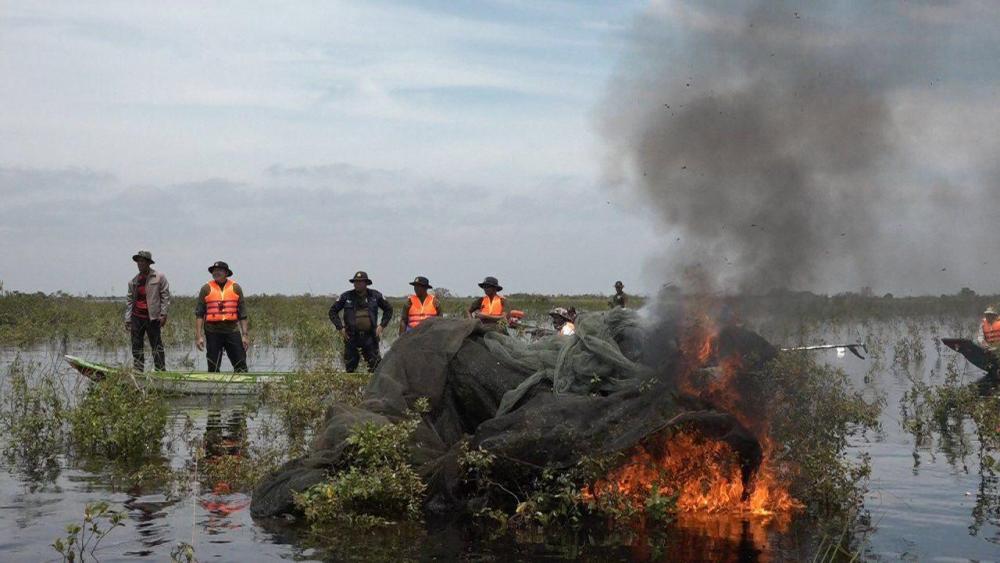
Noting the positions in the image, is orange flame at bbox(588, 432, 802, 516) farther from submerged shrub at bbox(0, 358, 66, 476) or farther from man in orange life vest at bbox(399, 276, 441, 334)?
man in orange life vest at bbox(399, 276, 441, 334)

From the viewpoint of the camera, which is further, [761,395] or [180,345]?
[180,345]

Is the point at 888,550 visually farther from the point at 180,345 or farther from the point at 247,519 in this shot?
the point at 180,345

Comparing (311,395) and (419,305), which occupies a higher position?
(419,305)

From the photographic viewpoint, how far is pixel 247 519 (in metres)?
8.44

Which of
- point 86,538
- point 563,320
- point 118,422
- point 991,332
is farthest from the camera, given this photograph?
point 991,332

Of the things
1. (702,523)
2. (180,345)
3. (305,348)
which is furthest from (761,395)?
(180,345)

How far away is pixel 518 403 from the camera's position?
956cm

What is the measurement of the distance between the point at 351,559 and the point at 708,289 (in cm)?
365

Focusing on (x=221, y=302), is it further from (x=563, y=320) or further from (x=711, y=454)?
(x=711, y=454)

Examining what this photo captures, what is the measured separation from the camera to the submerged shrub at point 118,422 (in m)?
11.0

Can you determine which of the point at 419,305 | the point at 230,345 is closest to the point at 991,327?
the point at 419,305

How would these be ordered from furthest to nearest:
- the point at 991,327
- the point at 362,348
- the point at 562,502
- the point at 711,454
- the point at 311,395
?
the point at 991,327 < the point at 362,348 < the point at 311,395 < the point at 711,454 < the point at 562,502

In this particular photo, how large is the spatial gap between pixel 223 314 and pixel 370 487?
904cm

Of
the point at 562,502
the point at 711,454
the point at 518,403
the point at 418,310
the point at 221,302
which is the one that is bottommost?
the point at 562,502
